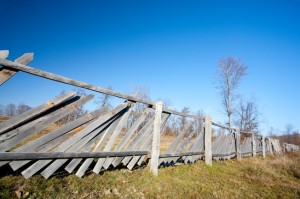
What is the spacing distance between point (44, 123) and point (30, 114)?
242 mm

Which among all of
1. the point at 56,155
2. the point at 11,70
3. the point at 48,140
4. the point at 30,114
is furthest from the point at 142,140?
the point at 11,70

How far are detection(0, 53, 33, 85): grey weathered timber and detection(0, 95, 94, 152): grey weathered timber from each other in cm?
78

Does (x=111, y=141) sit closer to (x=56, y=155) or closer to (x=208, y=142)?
(x=56, y=155)

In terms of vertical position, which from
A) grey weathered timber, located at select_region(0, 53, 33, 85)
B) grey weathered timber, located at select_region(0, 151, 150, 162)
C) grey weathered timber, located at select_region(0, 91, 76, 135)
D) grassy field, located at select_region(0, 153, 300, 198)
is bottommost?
grassy field, located at select_region(0, 153, 300, 198)

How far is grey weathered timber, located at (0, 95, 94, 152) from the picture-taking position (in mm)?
2572

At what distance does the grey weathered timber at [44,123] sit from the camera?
2.57m

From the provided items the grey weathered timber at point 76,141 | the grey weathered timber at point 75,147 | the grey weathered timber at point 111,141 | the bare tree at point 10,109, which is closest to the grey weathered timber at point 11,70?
the grey weathered timber at point 76,141

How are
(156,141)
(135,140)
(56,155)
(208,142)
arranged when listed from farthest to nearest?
(208,142) → (156,141) → (135,140) → (56,155)

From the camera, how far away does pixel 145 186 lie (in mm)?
3779

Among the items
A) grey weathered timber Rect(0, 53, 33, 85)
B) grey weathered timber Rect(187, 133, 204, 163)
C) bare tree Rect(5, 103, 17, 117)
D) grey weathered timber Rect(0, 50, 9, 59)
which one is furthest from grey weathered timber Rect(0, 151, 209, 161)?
bare tree Rect(5, 103, 17, 117)

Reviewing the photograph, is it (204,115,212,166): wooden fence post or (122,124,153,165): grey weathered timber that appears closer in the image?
(122,124,153,165): grey weathered timber

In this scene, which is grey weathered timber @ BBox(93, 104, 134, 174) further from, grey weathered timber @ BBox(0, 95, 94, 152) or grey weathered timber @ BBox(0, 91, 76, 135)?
grey weathered timber @ BBox(0, 91, 76, 135)

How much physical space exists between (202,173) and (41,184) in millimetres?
4347

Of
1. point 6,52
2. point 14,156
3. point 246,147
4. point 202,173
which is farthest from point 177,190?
point 246,147
